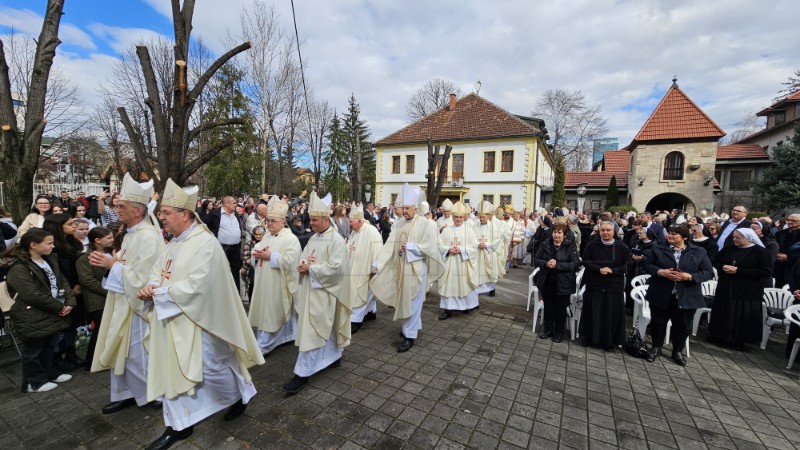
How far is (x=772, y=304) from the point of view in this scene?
18.1 feet

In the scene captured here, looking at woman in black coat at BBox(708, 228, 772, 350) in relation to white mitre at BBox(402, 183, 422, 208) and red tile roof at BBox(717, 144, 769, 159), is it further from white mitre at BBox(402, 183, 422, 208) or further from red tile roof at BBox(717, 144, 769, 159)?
red tile roof at BBox(717, 144, 769, 159)

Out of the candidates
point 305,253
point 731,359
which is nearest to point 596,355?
point 731,359

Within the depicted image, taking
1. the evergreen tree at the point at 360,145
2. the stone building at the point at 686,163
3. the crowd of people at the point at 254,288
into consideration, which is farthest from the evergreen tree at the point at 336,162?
the crowd of people at the point at 254,288

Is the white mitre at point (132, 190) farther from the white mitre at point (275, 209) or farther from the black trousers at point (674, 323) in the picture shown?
the black trousers at point (674, 323)

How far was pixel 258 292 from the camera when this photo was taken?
185 inches

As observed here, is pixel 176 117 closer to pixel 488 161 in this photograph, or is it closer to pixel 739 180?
pixel 488 161

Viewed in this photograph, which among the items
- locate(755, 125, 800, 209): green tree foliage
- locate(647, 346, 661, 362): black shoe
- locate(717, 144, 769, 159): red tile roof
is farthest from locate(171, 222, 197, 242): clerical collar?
locate(717, 144, 769, 159): red tile roof

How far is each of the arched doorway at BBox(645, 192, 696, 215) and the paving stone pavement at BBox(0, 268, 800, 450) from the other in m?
25.8

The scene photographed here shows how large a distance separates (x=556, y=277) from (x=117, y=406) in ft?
18.6

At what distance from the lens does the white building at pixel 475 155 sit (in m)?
26.7

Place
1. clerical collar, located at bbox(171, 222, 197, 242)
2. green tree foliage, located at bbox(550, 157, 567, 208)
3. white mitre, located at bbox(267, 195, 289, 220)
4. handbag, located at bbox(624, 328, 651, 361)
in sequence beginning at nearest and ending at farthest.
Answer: clerical collar, located at bbox(171, 222, 197, 242), white mitre, located at bbox(267, 195, 289, 220), handbag, located at bbox(624, 328, 651, 361), green tree foliage, located at bbox(550, 157, 567, 208)

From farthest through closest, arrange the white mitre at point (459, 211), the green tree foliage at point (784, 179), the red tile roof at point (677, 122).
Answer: the red tile roof at point (677, 122) < the green tree foliage at point (784, 179) < the white mitre at point (459, 211)

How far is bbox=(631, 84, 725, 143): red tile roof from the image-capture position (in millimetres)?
23719

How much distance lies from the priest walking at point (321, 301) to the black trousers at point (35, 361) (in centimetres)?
260
